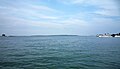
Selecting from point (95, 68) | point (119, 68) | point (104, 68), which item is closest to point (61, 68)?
point (95, 68)

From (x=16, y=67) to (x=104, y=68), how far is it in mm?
11101

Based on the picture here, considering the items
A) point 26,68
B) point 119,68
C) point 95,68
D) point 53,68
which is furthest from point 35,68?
point 119,68

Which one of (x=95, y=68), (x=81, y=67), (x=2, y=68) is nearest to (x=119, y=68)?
(x=95, y=68)

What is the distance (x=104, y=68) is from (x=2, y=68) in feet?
41.5

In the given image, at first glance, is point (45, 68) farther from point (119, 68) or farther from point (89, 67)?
point (119, 68)

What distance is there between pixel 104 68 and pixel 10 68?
11695 millimetres

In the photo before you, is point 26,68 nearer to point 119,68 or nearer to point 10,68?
point 10,68

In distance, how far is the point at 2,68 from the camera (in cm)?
Answer: 1700

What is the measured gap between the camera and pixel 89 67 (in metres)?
17.8

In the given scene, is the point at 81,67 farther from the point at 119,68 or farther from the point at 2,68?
the point at 2,68

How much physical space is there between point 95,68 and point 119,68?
2926 mm

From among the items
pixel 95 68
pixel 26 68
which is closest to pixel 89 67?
pixel 95 68

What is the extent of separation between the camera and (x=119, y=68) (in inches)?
669

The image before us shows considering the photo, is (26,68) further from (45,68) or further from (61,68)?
(61,68)
